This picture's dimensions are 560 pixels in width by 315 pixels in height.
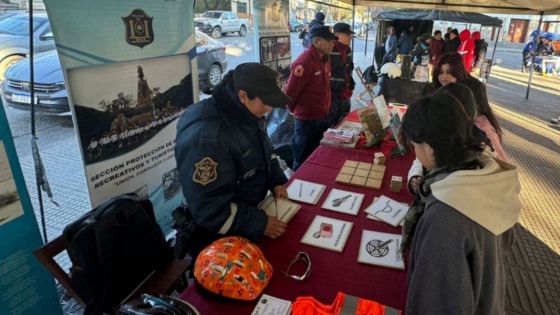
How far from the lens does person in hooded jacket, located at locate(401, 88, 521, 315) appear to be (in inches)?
32.8

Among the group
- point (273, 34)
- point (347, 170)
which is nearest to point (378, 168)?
point (347, 170)

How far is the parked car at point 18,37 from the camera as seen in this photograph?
2.15 meters

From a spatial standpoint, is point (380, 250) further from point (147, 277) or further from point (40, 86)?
point (40, 86)

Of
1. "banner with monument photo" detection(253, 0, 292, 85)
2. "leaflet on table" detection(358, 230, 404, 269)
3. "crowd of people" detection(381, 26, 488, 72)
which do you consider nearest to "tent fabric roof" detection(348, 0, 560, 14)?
"banner with monument photo" detection(253, 0, 292, 85)

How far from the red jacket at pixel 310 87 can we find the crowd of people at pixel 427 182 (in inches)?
40.8

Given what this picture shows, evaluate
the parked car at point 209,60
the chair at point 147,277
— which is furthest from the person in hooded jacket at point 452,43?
the chair at point 147,277

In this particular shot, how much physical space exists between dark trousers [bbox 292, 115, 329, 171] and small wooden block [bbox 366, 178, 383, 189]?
142cm

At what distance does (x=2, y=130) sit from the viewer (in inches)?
53.1

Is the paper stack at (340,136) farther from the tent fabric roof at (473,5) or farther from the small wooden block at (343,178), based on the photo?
the tent fabric roof at (473,5)

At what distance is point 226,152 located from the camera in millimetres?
1412

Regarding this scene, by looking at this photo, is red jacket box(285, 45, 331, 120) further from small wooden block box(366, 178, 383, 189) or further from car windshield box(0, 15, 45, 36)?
car windshield box(0, 15, 45, 36)

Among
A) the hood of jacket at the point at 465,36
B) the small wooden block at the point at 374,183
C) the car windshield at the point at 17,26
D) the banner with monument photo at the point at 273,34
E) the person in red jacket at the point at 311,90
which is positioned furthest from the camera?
the hood of jacket at the point at 465,36

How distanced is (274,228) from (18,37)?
2.18 m

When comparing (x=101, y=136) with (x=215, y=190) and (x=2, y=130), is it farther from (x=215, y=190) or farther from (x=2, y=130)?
(x=215, y=190)
